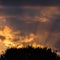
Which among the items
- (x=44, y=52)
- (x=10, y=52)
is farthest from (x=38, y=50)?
(x=10, y=52)

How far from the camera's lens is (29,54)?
86.5 metres

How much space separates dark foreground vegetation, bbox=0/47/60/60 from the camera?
272 feet

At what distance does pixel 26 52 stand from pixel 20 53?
208 centimetres

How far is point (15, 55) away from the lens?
284ft

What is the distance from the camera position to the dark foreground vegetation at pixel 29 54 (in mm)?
82938

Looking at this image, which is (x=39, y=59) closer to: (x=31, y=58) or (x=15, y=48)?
(x=31, y=58)

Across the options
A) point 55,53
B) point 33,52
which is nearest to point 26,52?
point 33,52

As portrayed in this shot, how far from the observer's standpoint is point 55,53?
88.7 m

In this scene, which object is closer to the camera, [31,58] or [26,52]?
[31,58]

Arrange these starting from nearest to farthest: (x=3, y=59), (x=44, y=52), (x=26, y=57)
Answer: (x=26, y=57) < (x=3, y=59) < (x=44, y=52)

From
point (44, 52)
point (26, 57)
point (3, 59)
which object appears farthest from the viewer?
point (44, 52)

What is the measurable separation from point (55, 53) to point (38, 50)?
6.59 metres

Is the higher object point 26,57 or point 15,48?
point 15,48

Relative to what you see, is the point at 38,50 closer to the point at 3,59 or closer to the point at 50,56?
the point at 50,56
